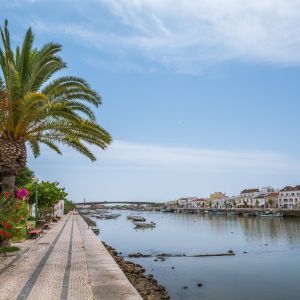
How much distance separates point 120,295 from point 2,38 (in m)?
12.1

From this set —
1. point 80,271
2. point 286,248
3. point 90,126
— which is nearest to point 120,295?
point 80,271

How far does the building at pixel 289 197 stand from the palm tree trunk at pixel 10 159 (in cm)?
12961

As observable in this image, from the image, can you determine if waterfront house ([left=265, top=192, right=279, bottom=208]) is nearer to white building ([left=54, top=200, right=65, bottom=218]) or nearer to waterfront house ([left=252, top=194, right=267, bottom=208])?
waterfront house ([left=252, top=194, right=267, bottom=208])

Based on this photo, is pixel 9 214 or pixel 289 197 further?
pixel 289 197

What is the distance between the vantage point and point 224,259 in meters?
32.1

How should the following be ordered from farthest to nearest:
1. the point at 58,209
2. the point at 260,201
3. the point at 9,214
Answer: the point at 260,201, the point at 58,209, the point at 9,214

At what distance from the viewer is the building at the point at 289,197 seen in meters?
137

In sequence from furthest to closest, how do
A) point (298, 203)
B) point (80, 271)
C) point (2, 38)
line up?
1. point (298, 203)
2. point (2, 38)
3. point (80, 271)

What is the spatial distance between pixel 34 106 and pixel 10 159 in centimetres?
260

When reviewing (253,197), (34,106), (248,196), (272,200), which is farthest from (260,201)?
(34,106)

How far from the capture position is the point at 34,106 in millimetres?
17469

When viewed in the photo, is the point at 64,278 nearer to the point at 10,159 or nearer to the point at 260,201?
the point at 10,159

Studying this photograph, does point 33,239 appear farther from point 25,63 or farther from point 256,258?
point 256,258

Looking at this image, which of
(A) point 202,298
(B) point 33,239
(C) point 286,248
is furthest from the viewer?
(C) point 286,248
